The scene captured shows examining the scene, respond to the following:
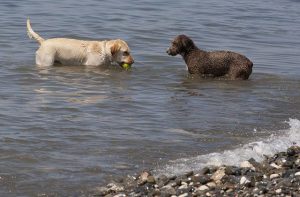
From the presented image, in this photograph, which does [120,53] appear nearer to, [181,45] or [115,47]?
[115,47]

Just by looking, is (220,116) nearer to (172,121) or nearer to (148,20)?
(172,121)

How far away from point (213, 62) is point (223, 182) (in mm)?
5484

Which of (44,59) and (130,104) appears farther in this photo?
(44,59)

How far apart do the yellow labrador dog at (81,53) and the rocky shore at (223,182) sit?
16.8 feet

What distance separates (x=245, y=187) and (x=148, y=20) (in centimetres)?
1097

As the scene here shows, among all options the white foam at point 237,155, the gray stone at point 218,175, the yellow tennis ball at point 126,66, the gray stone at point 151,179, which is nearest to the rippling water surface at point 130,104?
the white foam at point 237,155

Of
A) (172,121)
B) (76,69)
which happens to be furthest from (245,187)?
(76,69)

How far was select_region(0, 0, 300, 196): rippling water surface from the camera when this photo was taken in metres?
7.29

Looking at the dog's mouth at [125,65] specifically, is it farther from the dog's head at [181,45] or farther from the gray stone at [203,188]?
the gray stone at [203,188]

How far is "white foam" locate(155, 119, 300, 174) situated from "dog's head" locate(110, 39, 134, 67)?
4.12 m

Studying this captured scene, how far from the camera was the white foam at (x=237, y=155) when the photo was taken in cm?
720

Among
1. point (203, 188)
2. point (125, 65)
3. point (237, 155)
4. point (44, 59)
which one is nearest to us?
point (203, 188)

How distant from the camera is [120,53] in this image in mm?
12125

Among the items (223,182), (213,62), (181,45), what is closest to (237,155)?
(223,182)
